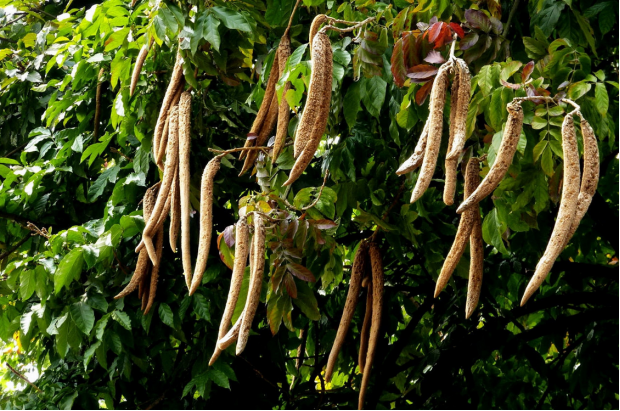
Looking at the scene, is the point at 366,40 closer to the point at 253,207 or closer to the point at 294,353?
the point at 253,207

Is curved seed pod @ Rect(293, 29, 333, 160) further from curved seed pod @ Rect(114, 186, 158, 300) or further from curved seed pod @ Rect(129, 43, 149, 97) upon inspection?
curved seed pod @ Rect(114, 186, 158, 300)

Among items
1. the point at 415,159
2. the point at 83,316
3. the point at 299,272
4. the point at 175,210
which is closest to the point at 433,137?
the point at 415,159

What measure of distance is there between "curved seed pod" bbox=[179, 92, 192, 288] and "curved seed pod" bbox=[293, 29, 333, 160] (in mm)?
448

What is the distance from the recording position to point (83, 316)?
3.04 metres

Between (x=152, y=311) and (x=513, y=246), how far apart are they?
156 cm

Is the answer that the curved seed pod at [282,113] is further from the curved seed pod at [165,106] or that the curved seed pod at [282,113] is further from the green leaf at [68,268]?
the green leaf at [68,268]

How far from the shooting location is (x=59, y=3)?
464 centimetres

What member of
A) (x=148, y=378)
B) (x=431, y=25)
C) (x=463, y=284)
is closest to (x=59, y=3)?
(x=148, y=378)

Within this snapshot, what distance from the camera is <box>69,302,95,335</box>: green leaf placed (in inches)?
119

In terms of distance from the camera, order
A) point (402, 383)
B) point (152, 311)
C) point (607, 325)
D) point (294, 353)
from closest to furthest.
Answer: point (152, 311) → point (607, 325) → point (402, 383) → point (294, 353)

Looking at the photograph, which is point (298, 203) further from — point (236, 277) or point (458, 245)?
point (458, 245)

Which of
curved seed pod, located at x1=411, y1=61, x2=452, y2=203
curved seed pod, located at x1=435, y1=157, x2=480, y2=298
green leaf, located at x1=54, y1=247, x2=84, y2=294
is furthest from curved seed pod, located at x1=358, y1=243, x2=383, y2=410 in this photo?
green leaf, located at x1=54, y1=247, x2=84, y2=294

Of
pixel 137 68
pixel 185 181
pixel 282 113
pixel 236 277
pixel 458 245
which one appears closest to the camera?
pixel 458 245

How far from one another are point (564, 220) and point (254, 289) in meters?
0.68
